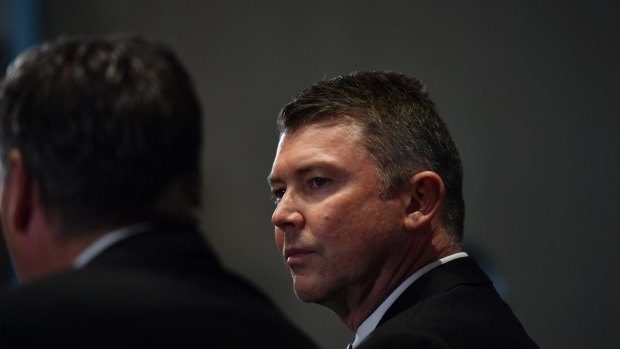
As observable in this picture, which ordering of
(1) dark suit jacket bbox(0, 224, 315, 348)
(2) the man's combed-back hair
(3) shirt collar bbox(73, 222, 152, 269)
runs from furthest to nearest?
(2) the man's combed-back hair → (3) shirt collar bbox(73, 222, 152, 269) → (1) dark suit jacket bbox(0, 224, 315, 348)

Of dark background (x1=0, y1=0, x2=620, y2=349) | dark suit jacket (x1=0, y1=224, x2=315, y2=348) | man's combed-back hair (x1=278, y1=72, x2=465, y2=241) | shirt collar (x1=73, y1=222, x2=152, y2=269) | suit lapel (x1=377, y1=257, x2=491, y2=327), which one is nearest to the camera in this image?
dark suit jacket (x1=0, y1=224, x2=315, y2=348)

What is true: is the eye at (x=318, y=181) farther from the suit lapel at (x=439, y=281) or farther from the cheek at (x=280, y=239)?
the suit lapel at (x=439, y=281)

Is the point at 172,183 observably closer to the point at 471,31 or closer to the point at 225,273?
the point at 225,273

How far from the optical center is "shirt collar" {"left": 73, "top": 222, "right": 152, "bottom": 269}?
131cm

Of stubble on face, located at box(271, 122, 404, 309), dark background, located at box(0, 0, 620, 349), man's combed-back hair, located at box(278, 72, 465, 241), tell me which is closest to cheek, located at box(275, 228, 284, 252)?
stubble on face, located at box(271, 122, 404, 309)

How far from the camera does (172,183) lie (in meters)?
1.33

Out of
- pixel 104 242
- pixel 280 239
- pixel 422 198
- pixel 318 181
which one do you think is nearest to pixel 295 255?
pixel 280 239

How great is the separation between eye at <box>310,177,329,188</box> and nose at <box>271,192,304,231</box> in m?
0.05

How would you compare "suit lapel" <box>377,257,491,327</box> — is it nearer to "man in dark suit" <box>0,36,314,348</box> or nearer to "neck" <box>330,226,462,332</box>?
"neck" <box>330,226,462,332</box>

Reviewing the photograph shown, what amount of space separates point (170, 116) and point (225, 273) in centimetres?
23

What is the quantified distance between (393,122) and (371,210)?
192 millimetres

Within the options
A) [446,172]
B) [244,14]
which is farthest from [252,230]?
[446,172]

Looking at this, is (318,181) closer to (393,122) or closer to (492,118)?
(393,122)

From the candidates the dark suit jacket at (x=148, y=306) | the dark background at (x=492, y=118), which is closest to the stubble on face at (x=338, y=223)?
the dark suit jacket at (x=148, y=306)
